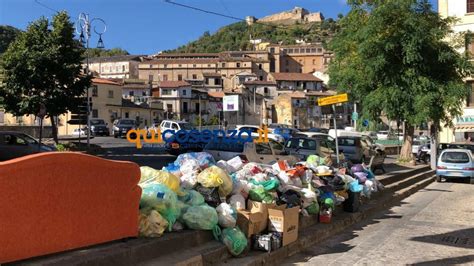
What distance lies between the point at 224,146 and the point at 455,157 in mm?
11690

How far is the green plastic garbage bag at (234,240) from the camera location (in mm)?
6789

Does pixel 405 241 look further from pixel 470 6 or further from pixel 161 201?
pixel 470 6

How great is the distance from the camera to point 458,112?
2519 centimetres

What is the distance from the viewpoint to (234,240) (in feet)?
22.4

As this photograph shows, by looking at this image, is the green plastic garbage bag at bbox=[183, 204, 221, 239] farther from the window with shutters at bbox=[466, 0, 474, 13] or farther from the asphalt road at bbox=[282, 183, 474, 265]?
the window with shutters at bbox=[466, 0, 474, 13]

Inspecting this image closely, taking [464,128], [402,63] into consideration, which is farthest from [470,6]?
[402,63]

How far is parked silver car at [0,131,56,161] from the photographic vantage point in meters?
20.0

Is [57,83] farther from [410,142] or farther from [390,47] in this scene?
[410,142]

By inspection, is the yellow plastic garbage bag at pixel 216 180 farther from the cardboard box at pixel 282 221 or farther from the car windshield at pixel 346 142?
the car windshield at pixel 346 142

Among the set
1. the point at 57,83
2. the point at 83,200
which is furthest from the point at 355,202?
the point at 57,83

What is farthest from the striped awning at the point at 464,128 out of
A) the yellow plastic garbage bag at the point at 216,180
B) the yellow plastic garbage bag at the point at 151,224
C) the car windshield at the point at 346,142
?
the yellow plastic garbage bag at the point at 151,224

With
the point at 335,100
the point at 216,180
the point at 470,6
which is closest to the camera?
the point at 216,180

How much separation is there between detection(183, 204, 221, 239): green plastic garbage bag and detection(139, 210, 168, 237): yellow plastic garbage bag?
1.64 ft

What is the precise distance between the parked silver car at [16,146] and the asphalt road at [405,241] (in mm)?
14502
